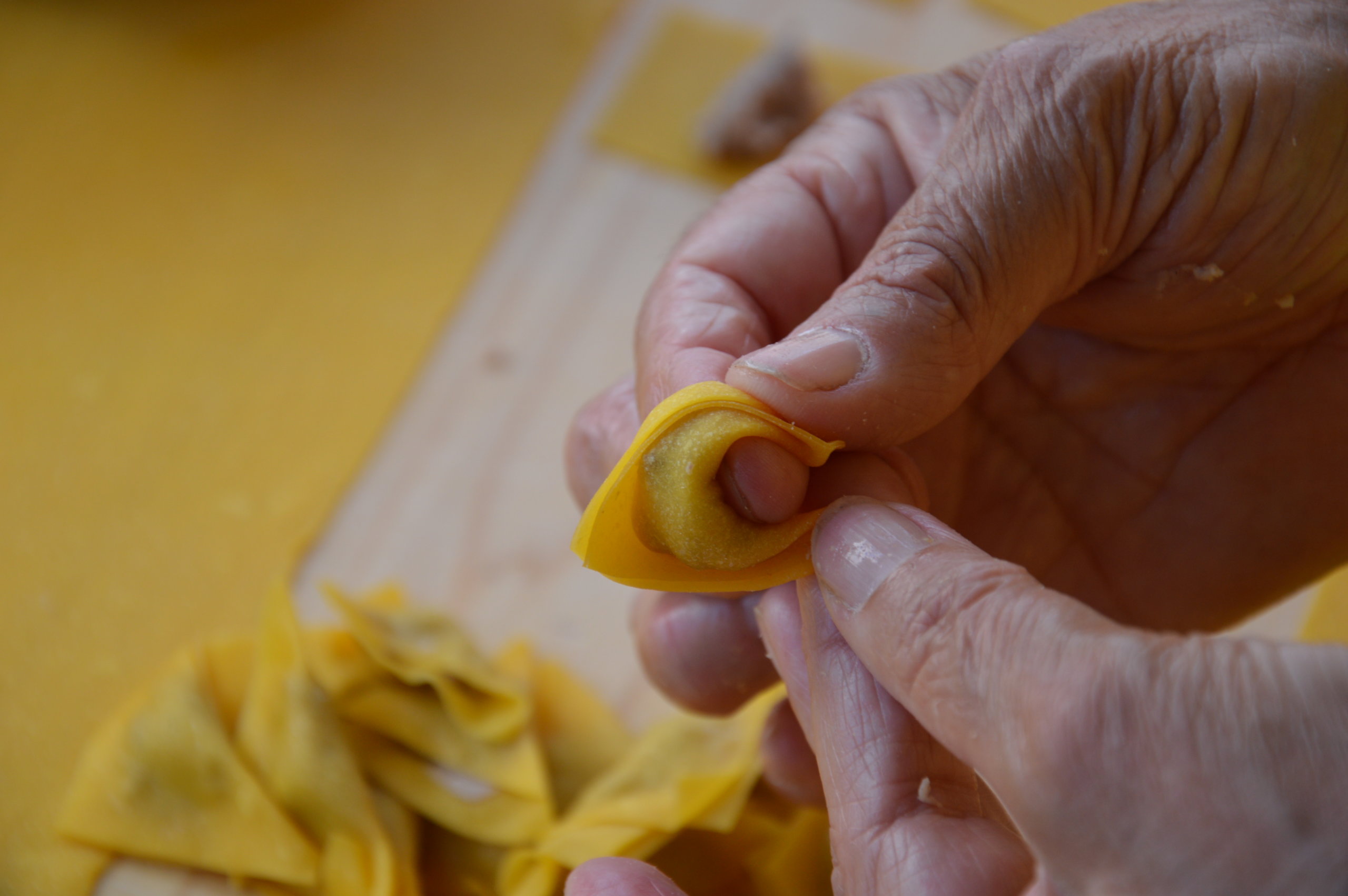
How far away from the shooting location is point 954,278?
843 mm

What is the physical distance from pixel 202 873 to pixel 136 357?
0.83m

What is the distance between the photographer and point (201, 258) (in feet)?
5.86

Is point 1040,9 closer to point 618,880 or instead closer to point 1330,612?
point 1330,612

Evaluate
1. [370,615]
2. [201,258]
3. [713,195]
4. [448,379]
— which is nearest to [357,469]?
[448,379]

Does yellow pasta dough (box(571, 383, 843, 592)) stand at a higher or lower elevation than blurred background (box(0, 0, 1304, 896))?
higher

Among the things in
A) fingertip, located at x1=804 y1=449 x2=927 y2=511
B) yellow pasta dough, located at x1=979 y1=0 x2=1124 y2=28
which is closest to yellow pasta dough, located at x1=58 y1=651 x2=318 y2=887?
fingertip, located at x1=804 y1=449 x2=927 y2=511

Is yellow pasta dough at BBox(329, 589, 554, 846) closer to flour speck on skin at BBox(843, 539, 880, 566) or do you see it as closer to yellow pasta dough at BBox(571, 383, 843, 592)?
yellow pasta dough at BBox(571, 383, 843, 592)

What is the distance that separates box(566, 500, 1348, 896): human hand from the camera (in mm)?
573

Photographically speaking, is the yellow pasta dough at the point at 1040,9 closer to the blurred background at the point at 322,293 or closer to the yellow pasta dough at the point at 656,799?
the blurred background at the point at 322,293

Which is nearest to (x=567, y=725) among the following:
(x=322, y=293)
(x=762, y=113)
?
(x=322, y=293)

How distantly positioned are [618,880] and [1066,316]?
697 mm

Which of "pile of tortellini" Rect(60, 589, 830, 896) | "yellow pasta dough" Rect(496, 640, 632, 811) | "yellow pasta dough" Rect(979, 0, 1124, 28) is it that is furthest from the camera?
"yellow pasta dough" Rect(979, 0, 1124, 28)

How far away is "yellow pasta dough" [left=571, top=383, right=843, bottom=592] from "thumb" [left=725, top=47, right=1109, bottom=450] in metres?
0.03

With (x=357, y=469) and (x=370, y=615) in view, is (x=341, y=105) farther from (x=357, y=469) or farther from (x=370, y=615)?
(x=370, y=615)
